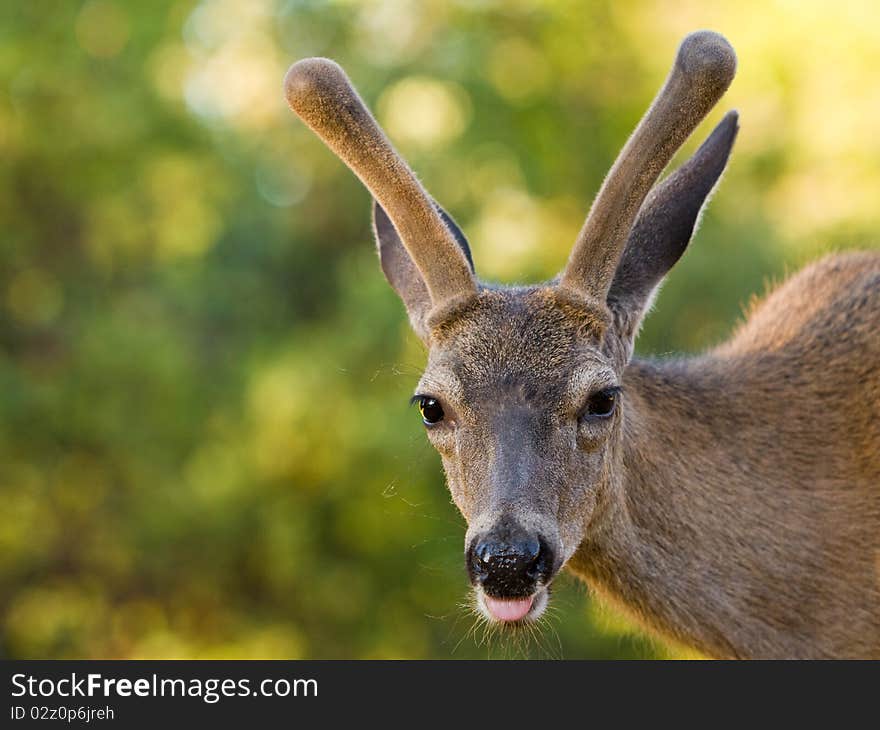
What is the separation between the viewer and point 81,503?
24484 mm

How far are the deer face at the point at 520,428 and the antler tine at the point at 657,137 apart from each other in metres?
0.31

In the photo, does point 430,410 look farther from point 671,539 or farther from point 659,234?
point 659,234

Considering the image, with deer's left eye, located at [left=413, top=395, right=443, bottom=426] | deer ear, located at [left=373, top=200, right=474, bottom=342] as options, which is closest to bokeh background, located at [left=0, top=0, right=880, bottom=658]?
deer ear, located at [left=373, top=200, right=474, bottom=342]

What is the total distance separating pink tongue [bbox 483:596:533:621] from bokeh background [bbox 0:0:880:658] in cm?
1534

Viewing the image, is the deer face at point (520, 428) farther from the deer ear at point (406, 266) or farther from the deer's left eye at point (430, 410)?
the deer ear at point (406, 266)

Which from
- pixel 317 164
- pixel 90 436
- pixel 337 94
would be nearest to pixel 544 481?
pixel 337 94

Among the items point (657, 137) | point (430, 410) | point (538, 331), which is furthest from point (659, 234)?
point (430, 410)

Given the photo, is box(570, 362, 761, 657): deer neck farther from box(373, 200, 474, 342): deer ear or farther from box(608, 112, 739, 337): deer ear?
box(373, 200, 474, 342): deer ear

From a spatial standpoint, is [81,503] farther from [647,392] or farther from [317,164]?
[647,392]

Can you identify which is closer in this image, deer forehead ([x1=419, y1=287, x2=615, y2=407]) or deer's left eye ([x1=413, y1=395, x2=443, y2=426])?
deer forehead ([x1=419, y1=287, x2=615, y2=407])

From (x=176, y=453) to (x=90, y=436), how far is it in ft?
5.83

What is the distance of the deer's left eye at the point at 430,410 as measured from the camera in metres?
5.79

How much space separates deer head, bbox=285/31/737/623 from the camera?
17.4 feet

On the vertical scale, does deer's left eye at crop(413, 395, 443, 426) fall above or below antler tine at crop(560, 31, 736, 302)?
below
